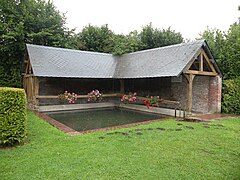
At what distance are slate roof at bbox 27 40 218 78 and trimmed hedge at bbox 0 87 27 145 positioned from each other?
517 centimetres

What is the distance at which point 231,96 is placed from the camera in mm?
9570

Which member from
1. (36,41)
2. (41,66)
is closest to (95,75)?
(41,66)

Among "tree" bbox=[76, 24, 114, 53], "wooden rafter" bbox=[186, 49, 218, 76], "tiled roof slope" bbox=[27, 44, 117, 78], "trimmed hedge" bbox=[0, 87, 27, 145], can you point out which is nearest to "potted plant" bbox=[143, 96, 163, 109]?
"wooden rafter" bbox=[186, 49, 218, 76]

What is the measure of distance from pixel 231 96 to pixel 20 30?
13428 mm

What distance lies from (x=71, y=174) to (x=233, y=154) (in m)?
3.32

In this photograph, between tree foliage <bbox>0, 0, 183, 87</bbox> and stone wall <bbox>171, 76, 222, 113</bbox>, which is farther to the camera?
tree foliage <bbox>0, 0, 183, 87</bbox>

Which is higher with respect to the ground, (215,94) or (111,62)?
(111,62)

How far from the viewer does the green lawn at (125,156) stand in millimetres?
3113

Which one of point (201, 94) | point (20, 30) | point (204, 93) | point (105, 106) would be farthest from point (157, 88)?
point (20, 30)

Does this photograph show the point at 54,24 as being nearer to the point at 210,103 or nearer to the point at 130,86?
the point at 130,86

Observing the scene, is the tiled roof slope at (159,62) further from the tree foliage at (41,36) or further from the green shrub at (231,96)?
the tree foliage at (41,36)

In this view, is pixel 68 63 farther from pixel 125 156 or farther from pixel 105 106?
pixel 125 156

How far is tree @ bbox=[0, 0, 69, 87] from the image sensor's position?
1261 centimetres

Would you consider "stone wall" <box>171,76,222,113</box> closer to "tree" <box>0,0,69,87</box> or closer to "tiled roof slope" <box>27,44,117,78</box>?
"tiled roof slope" <box>27,44,117,78</box>
